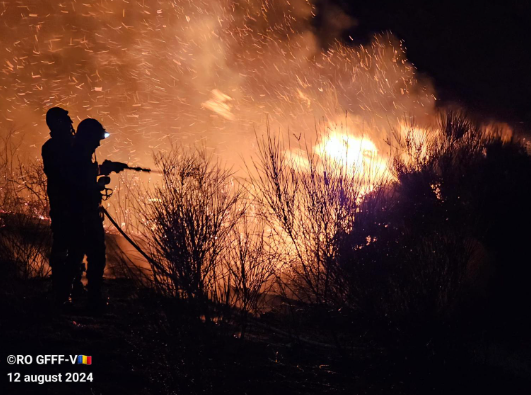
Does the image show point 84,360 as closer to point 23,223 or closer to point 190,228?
point 190,228

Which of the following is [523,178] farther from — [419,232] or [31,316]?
[31,316]

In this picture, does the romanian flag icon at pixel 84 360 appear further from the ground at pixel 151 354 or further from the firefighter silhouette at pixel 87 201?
the firefighter silhouette at pixel 87 201

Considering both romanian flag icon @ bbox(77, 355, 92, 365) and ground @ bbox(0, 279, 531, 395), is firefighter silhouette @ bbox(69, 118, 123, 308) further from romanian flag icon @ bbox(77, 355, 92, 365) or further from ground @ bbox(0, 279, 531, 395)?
romanian flag icon @ bbox(77, 355, 92, 365)

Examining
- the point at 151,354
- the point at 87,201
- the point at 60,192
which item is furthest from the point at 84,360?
the point at 60,192

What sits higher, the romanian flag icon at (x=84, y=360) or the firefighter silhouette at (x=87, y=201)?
the firefighter silhouette at (x=87, y=201)

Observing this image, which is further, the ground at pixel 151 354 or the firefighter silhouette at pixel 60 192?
the firefighter silhouette at pixel 60 192

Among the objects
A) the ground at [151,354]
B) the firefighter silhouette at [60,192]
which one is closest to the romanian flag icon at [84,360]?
the ground at [151,354]

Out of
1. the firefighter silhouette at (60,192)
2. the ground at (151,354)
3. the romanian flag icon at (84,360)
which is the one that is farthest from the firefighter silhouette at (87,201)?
the romanian flag icon at (84,360)

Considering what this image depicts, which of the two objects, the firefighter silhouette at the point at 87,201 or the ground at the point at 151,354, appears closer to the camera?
the ground at the point at 151,354

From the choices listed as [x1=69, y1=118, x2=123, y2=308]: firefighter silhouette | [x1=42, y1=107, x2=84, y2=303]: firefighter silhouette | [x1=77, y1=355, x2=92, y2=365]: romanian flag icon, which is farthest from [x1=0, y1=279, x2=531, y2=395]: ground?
[x1=69, y1=118, x2=123, y2=308]: firefighter silhouette

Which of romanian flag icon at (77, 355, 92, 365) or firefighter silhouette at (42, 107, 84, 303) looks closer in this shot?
romanian flag icon at (77, 355, 92, 365)

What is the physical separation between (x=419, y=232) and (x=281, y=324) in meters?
5.14

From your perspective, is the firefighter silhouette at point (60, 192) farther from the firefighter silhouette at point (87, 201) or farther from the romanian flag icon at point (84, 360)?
the romanian flag icon at point (84, 360)

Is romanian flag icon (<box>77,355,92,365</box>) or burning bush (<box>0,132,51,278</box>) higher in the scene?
burning bush (<box>0,132,51,278</box>)
